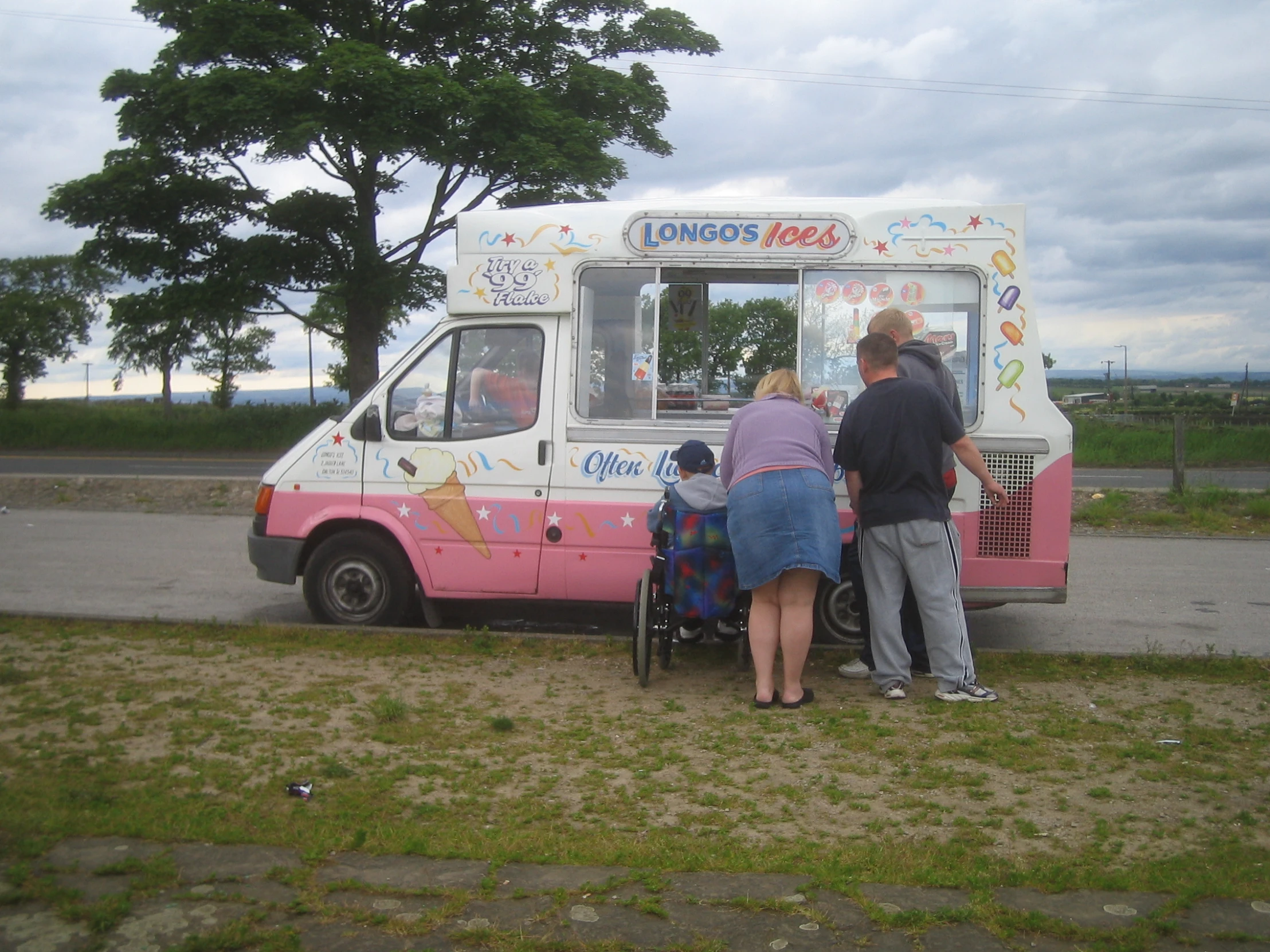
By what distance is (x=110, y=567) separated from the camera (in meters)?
10.7

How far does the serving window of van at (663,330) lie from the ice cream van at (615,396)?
0.05 feet

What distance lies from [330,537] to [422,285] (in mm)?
20973

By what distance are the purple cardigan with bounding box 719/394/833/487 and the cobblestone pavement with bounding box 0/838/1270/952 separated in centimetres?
258

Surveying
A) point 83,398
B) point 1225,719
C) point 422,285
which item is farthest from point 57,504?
point 83,398

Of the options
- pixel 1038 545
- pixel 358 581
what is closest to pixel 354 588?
pixel 358 581

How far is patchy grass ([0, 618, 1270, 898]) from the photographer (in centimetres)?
398

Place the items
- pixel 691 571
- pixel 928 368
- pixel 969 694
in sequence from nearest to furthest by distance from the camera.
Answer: pixel 969 694, pixel 691 571, pixel 928 368

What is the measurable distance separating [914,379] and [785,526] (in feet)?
3.86

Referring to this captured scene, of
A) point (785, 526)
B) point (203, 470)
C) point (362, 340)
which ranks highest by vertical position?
point (362, 340)

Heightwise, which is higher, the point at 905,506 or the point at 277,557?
the point at 905,506

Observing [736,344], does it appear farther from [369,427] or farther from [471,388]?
[369,427]

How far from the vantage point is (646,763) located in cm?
492

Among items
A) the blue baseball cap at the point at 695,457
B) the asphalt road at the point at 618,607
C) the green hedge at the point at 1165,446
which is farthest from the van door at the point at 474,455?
the green hedge at the point at 1165,446

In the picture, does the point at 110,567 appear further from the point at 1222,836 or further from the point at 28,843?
the point at 1222,836
